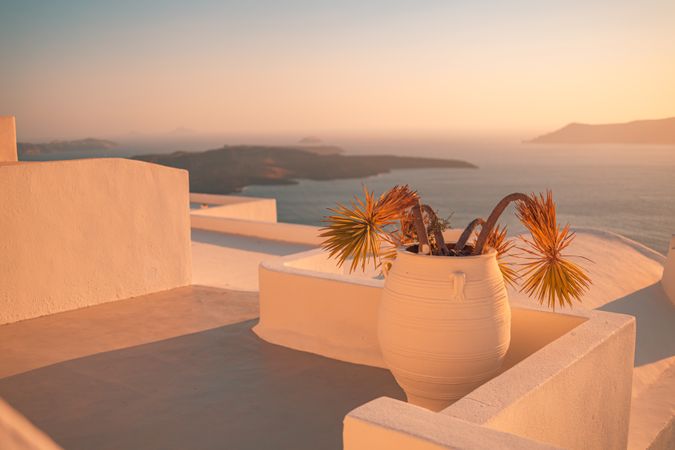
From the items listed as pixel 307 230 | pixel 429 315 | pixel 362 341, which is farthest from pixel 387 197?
pixel 307 230

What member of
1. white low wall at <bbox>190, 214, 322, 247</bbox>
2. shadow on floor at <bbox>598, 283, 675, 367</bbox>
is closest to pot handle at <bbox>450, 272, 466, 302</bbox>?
shadow on floor at <bbox>598, 283, 675, 367</bbox>

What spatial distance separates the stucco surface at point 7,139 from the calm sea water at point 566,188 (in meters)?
35.3

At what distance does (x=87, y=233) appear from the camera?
6.25 m

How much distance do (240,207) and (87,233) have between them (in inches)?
329

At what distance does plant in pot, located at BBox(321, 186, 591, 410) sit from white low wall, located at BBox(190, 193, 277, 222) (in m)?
9.78

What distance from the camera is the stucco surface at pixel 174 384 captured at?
351 centimetres

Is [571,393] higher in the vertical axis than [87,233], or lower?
lower

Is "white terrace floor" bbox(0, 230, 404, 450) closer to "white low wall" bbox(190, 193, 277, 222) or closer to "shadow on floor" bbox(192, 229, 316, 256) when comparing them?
"shadow on floor" bbox(192, 229, 316, 256)

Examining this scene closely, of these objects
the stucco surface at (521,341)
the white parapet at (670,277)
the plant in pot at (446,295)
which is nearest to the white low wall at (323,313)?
the stucco surface at (521,341)

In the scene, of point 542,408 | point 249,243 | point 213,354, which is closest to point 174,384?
point 213,354

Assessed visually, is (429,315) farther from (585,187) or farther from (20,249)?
(585,187)

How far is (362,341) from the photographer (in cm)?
448

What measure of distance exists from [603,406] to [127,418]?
259cm

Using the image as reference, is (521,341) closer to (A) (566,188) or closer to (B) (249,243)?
(B) (249,243)
